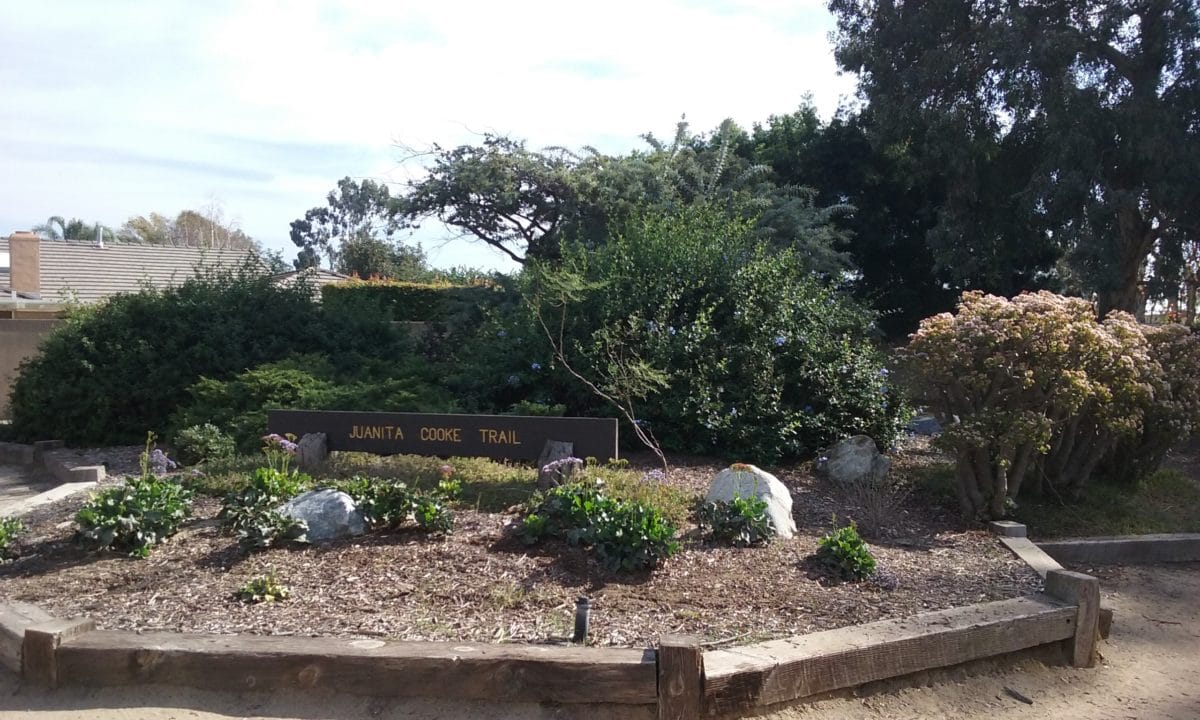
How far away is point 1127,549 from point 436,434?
5.23 meters

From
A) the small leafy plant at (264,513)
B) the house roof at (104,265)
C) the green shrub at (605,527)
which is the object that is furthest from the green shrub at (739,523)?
the house roof at (104,265)

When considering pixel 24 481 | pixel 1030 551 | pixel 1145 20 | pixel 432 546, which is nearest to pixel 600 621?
pixel 432 546

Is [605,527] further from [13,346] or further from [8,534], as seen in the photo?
[13,346]

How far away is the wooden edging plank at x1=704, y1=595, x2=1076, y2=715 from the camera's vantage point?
370 centimetres

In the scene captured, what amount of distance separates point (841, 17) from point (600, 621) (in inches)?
628

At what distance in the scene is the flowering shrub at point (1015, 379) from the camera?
6.22m

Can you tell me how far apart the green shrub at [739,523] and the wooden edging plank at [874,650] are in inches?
46.5

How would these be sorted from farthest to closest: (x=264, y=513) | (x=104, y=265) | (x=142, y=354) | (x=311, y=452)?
(x=104, y=265) < (x=142, y=354) < (x=311, y=452) < (x=264, y=513)

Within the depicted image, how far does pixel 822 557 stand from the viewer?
5.12m

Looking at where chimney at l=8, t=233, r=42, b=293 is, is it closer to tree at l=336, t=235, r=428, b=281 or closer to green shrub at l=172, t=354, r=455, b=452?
tree at l=336, t=235, r=428, b=281

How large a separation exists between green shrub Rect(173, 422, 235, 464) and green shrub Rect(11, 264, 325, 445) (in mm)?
2152

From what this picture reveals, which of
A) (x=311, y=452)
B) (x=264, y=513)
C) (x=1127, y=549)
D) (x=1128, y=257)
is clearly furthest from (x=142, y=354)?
(x=1128, y=257)

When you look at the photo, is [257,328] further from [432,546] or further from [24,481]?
[432,546]

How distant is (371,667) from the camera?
3.80m
